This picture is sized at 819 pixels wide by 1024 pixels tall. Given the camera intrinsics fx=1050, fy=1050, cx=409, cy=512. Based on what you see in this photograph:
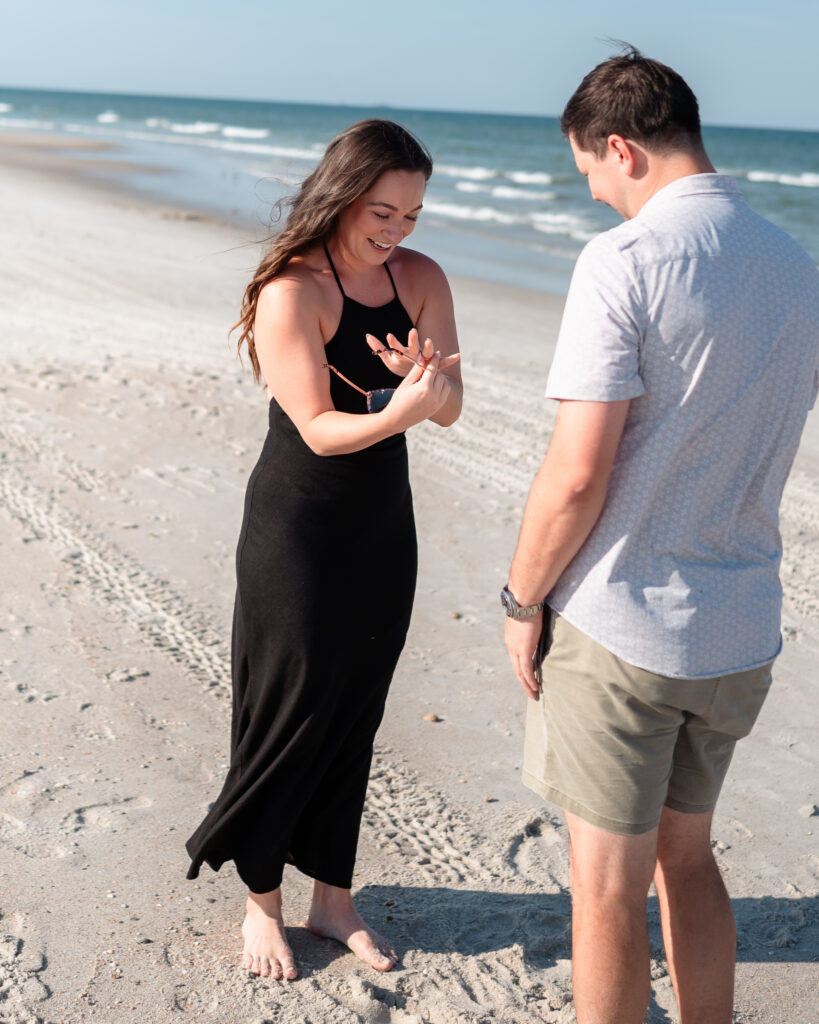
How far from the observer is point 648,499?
6.52 feet

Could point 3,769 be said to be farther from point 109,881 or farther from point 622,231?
point 622,231

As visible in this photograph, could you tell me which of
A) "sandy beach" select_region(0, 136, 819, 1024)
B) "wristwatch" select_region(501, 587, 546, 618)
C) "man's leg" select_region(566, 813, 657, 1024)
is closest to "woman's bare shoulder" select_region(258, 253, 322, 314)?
"wristwatch" select_region(501, 587, 546, 618)

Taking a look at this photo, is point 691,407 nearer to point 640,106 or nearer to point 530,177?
point 640,106

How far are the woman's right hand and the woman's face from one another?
0.40 m

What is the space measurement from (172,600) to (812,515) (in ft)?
11.6

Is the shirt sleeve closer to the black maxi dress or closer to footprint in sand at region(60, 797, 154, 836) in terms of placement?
the black maxi dress

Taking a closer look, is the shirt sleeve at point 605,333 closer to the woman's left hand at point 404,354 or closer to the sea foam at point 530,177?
the woman's left hand at point 404,354

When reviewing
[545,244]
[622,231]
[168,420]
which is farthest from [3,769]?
[545,244]

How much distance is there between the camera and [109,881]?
295 centimetres

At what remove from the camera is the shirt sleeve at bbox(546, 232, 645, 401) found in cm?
187

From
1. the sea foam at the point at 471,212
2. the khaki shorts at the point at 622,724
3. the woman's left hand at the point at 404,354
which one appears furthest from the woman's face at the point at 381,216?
the sea foam at the point at 471,212

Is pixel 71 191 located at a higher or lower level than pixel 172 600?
higher

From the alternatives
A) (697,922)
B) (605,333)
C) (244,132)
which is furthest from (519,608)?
(244,132)

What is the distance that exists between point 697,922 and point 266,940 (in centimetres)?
112
